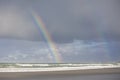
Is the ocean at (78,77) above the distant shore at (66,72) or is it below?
below

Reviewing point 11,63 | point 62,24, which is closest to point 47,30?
point 62,24

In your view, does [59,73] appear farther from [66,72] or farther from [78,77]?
[78,77]

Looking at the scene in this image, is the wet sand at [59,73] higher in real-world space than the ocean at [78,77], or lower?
higher

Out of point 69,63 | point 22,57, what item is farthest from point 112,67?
point 22,57

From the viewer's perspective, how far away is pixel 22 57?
2.00 metres

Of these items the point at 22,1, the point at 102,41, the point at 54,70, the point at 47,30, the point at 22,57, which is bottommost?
the point at 54,70

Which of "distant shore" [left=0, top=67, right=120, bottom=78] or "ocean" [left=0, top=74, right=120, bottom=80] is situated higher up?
"distant shore" [left=0, top=67, right=120, bottom=78]

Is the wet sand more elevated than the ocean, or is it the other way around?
the wet sand

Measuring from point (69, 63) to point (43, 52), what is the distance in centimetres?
30

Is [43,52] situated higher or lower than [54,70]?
higher

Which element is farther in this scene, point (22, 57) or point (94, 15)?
point (94, 15)

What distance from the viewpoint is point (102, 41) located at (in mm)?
2146

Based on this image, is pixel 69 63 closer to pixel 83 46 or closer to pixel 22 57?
pixel 83 46

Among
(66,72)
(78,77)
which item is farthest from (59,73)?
(78,77)
